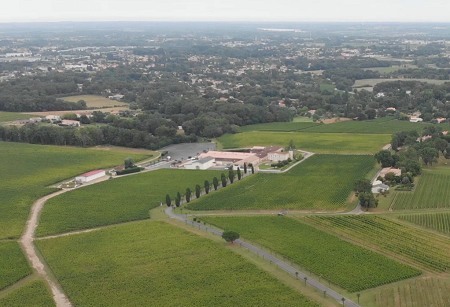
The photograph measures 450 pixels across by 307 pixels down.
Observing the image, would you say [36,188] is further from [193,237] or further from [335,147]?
[335,147]

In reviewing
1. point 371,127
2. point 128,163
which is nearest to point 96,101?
point 371,127

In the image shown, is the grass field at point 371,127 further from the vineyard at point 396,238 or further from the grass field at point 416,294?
the grass field at point 416,294

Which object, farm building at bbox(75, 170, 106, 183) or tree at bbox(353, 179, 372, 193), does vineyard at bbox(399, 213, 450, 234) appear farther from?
farm building at bbox(75, 170, 106, 183)

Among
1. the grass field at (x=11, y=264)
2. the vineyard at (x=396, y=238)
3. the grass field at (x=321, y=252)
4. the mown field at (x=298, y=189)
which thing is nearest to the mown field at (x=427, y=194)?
the mown field at (x=298, y=189)

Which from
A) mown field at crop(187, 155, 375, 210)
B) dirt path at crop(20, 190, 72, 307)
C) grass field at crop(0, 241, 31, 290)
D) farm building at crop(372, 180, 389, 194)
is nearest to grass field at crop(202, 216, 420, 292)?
mown field at crop(187, 155, 375, 210)

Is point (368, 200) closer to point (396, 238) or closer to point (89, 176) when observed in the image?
point (396, 238)
